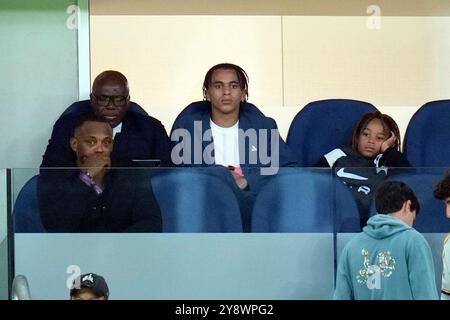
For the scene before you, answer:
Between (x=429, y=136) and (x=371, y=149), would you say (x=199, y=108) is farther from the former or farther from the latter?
(x=429, y=136)

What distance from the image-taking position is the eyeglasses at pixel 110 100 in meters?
5.49

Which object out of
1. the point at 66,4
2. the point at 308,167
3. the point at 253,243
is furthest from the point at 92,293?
the point at 66,4

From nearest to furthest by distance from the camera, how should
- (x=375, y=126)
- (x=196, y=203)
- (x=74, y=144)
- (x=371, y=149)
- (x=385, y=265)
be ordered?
(x=385, y=265) < (x=196, y=203) < (x=74, y=144) < (x=371, y=149) < (x=375, y=126)

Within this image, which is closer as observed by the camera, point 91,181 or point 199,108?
point 91,181

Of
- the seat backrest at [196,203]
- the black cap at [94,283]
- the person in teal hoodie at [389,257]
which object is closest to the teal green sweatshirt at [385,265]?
the person in teal hoodie at [389,257]

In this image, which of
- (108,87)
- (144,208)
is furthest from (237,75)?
(144,208)

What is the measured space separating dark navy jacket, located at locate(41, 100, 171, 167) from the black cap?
51 cm

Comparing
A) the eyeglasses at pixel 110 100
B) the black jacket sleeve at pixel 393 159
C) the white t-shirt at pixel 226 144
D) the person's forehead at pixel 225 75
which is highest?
the person's forehead at pixel 225 75

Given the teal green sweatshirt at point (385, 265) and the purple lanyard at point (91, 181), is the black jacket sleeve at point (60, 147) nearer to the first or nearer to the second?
the purple lanyard at point (91, 181)

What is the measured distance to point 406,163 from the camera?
545 cm

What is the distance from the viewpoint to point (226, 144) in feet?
17.9

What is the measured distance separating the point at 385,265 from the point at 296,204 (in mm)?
412

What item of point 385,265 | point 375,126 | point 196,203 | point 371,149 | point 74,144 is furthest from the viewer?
point 375,126

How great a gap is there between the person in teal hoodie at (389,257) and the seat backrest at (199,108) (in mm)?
846
